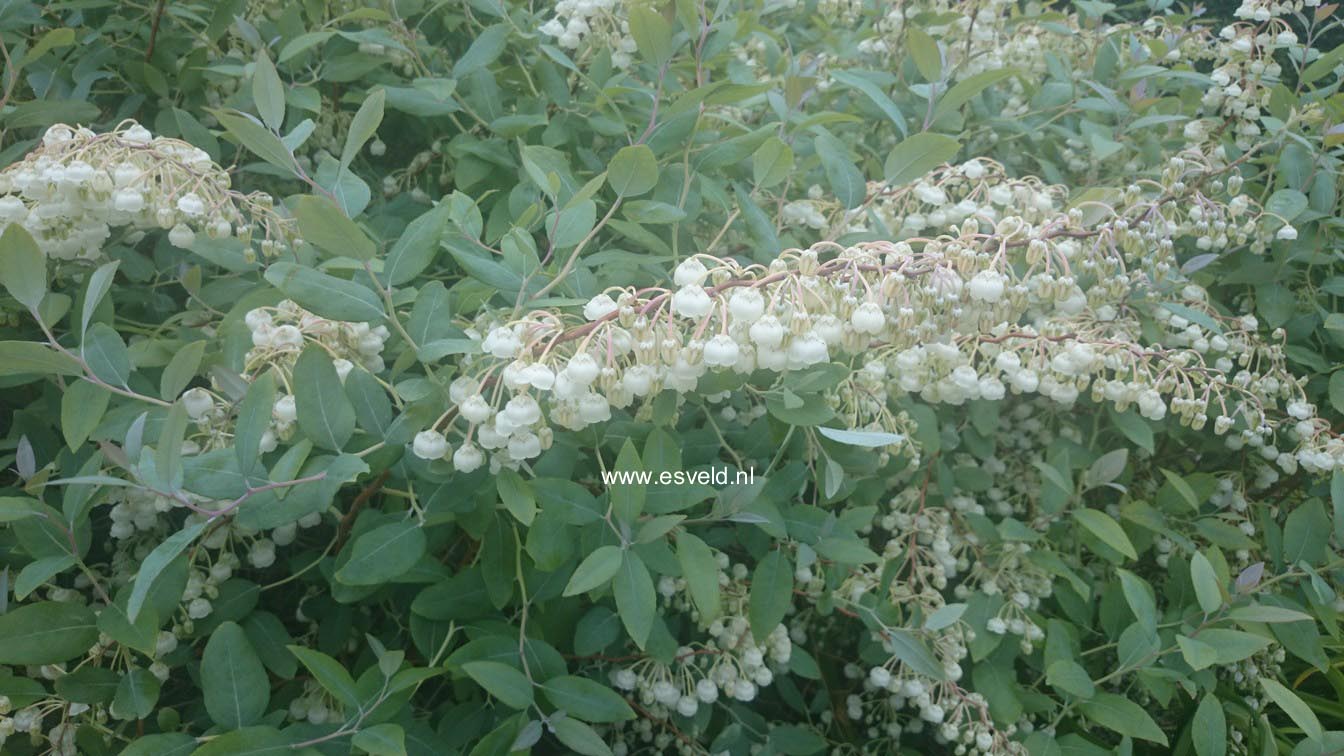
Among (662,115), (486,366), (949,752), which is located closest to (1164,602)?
(949,752)

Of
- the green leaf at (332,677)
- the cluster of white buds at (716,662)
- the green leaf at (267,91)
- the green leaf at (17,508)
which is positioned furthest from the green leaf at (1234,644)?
the green leaf at (17,508)

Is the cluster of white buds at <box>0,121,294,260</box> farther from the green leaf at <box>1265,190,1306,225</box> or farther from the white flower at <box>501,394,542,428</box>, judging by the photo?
the green leaf at <box>1265,190,1306,225</box>

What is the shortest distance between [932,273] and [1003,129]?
3.93ft

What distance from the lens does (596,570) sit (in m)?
1.17

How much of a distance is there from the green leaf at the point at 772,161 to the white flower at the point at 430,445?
63 centimetres

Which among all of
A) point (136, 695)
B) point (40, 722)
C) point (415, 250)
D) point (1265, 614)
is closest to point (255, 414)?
point (415, 250)

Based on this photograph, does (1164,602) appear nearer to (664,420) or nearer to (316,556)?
(664,420)

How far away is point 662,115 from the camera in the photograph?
1588 millimetres

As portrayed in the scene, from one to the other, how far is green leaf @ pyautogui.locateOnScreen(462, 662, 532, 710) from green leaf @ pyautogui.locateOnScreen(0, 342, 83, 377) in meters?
0.66

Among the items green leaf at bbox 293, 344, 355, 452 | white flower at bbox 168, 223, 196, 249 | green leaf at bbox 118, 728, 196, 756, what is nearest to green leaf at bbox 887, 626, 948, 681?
green leaf at bbox 293, 344, 355, 452

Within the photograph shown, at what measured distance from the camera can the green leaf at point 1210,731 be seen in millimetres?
1501

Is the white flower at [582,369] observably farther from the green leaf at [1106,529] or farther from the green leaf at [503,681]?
the green leaf at [1106,529]

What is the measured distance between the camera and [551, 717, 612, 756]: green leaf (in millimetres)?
1240

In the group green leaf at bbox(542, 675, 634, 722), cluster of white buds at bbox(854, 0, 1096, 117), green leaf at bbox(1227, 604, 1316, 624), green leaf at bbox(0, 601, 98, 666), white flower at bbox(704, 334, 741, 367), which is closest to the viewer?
white flower at bbox(704, 334, 741, 367)
